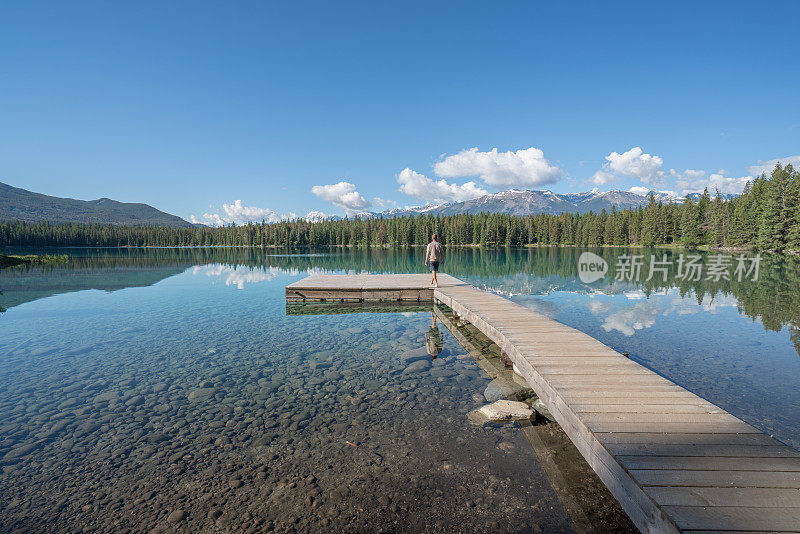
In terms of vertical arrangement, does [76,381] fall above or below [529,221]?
below

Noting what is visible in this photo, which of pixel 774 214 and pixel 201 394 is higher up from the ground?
pixel 774 214

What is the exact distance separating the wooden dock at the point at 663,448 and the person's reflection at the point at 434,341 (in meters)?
3.70

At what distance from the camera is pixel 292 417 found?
711cm

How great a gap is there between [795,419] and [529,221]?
137 meters

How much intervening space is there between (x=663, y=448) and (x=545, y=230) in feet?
453

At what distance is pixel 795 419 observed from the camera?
6785 millimetres

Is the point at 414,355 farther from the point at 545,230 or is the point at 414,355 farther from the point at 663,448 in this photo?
the point at 545,230

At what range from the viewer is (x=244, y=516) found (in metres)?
4.52

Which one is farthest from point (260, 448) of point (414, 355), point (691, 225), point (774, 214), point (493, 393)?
point (691, 225)

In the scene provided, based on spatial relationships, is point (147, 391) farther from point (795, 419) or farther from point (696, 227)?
point (696, 227)

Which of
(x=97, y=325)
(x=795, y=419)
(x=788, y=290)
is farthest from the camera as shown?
(x=788, y=290)

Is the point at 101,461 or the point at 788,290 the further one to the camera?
the point at 788,290

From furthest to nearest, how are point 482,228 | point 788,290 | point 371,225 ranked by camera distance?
1. point 371,225
2. point 482,228
3. point 788,290

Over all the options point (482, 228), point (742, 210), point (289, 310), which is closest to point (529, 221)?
point (482, 228)
